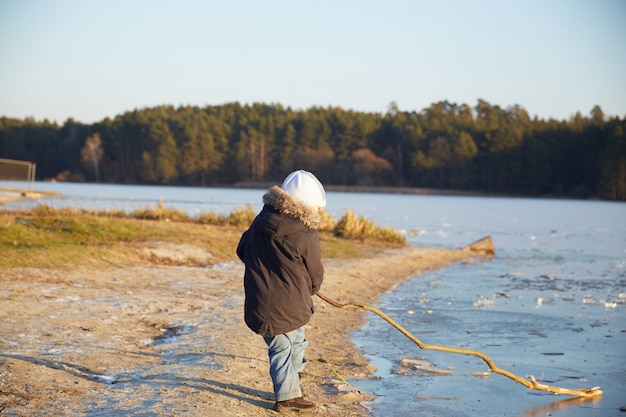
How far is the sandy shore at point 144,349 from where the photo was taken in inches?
230

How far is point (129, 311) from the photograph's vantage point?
9.19 meters

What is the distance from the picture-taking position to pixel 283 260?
5641mm

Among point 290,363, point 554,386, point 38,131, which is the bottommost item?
point 554,386

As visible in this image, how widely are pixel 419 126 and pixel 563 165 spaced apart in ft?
74.2

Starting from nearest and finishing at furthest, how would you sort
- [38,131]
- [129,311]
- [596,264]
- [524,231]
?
[129,311]
[596,264]
[524,231]
[38,131]

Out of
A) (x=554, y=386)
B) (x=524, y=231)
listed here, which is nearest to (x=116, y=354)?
(x=554, y=386)

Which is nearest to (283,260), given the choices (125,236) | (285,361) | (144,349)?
(285,361)

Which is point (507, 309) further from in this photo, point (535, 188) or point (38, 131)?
point (38, 131)

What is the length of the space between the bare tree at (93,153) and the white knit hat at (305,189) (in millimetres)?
106093

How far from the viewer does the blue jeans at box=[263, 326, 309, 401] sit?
5.82 meters

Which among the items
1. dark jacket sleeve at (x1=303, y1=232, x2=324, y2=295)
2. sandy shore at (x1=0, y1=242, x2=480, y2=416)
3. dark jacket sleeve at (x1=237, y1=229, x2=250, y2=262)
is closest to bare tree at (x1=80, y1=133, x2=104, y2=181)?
sandy shore at (x1=0, y1=242, x2=480, y2=416)

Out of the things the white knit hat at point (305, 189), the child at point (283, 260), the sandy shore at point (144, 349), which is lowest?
the sandy shore at point (144, 349)

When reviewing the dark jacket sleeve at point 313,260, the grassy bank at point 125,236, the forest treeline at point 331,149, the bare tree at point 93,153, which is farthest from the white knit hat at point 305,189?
the bare tree at point 93,153

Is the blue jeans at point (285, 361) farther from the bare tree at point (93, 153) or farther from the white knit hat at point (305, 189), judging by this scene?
the bare tree at point (93, 153)
